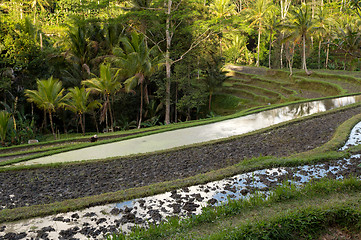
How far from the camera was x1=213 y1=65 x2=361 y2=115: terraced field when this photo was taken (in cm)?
2058

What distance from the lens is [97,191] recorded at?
20.9 ft

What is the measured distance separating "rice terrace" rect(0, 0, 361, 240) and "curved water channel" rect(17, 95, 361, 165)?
0.05m

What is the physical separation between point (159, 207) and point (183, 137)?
232 inches

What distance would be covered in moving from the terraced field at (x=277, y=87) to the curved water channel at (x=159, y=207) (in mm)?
14165

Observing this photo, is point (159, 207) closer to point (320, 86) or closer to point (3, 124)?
point (3, 124)

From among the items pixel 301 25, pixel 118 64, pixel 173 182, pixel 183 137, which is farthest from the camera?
pixel 301 25

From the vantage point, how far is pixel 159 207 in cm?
511

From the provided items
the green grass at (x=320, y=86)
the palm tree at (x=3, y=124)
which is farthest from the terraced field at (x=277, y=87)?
the palm tree at (x=3, y=124)

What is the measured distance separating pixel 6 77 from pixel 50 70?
290 centimetres

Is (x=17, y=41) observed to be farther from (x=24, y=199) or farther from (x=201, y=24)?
(x=24, y=199)

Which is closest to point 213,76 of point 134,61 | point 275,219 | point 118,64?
point 134,61

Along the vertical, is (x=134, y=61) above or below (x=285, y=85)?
above

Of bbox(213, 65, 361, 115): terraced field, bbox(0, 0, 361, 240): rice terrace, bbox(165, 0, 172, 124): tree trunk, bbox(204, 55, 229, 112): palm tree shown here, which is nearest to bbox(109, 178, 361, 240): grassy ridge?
bbox(0, 0, 361, 240): rice terrace

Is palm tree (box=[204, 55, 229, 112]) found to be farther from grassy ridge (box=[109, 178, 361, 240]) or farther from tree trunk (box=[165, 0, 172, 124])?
grassy ridge (box=[109, 178, 361, 240])
